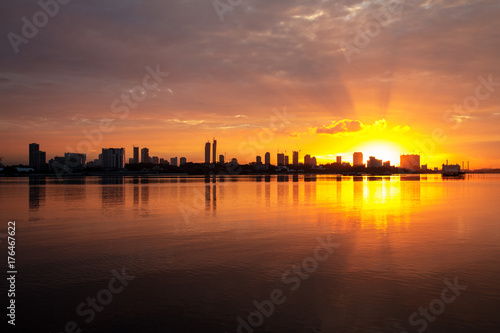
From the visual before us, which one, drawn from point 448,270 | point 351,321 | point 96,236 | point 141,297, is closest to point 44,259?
point 96,236

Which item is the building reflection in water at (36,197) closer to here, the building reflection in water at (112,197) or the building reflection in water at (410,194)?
the building reflection in water at (112,197)

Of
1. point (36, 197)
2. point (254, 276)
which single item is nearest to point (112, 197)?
point (36, 197)

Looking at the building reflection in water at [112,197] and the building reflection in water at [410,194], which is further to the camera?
the building reflection in water at [410,194]

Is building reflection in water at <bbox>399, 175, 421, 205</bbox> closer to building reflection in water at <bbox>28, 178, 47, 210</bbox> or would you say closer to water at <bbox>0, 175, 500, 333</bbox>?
water at <bbox>0, 175, 500, 333</bbox>

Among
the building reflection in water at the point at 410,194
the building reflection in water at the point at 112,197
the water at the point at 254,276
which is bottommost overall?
the water at the point at 254,276

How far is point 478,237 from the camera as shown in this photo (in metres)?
25.9

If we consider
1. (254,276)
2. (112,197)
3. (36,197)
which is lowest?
(254,276)

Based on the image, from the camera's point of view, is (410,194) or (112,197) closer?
(112,197)

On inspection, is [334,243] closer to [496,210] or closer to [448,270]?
[448,270]

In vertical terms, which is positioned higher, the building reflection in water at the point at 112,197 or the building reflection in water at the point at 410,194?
the building reflection in water at the point at 112,197

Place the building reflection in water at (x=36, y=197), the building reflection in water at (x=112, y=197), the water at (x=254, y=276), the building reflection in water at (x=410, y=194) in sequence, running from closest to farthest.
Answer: the water at (x=254, y=276) < the building reflection in water at (x=36, y=197) < the building reflection in water at (x=112, y=197) < the building reflection in water at (x=410, y=194)

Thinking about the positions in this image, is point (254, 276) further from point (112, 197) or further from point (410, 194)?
point (410, 194)

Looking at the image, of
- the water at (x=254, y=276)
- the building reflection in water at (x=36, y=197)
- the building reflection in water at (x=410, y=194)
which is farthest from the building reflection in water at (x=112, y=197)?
the building reflection in water at (x=410, y=194)

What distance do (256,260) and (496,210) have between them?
1417 inches
